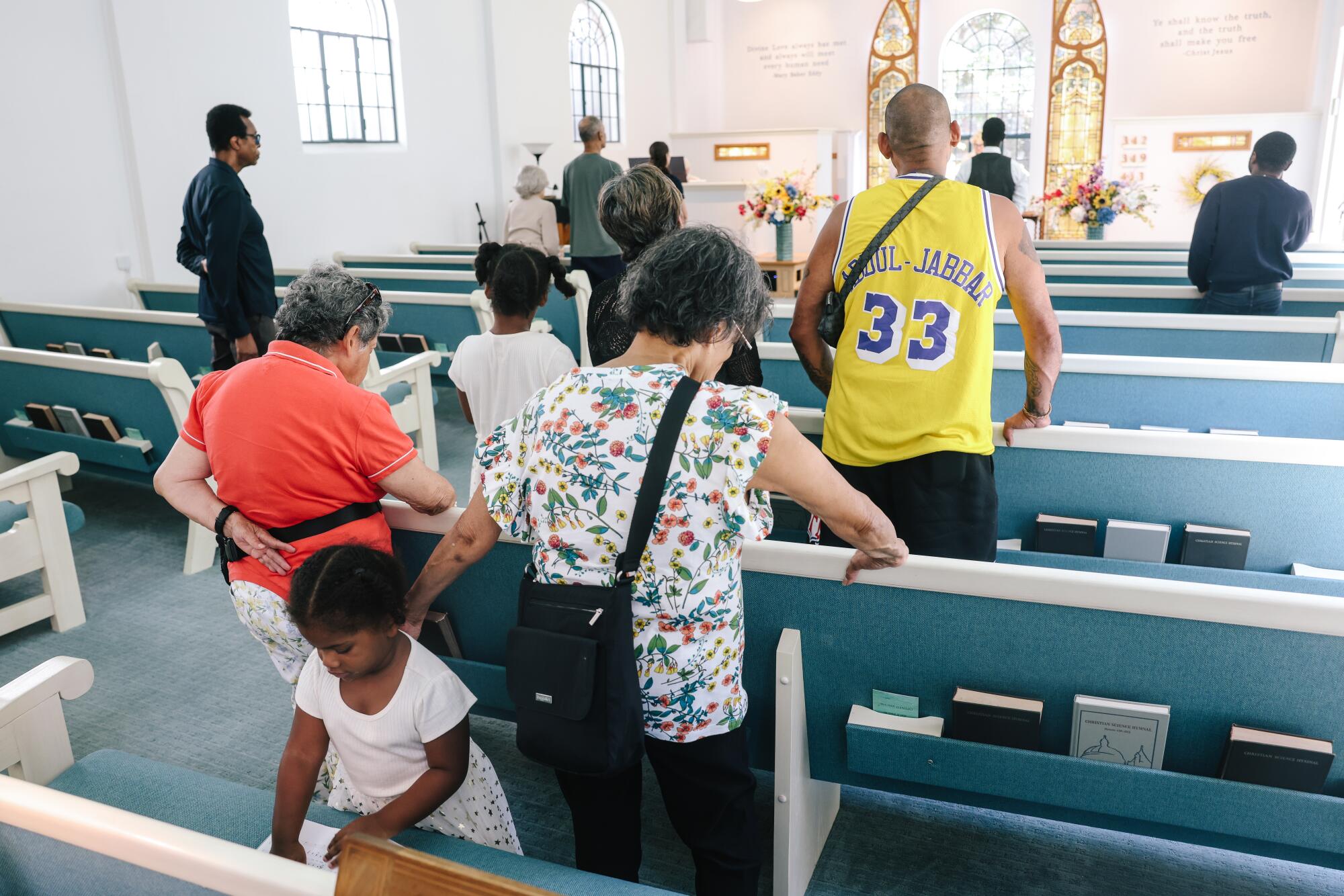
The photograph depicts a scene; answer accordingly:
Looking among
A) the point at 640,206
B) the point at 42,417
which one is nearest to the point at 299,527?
the point at 640,206

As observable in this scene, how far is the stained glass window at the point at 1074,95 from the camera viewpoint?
11.7 m

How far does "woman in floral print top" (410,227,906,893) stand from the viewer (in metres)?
1.25

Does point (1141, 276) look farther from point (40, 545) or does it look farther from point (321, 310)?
point (40, 545)

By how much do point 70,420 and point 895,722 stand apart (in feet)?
11.1

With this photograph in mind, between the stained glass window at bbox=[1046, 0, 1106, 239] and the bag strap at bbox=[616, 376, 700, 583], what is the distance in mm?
11708

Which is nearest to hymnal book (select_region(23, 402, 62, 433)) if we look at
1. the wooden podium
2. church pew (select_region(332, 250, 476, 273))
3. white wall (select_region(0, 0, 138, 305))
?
white wall (select_region(0, 0, 138, 305))

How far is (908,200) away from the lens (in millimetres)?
1875

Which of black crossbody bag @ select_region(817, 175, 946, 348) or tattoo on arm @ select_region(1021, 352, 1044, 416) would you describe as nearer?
black crossbody bag @ select_region(817, 175, 946, 348)

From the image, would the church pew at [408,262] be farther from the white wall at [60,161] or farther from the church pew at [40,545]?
the church pew at [40,545]

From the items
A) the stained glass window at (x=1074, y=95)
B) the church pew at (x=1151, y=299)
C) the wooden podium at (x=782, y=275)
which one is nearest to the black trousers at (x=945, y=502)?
the church pew at (x=1151, y=299)

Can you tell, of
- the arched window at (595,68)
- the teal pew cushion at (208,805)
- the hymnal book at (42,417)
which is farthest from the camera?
the arched window at (595,68)

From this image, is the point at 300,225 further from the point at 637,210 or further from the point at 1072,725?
the point at 1072,725

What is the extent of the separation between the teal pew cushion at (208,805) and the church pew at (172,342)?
2.41 m

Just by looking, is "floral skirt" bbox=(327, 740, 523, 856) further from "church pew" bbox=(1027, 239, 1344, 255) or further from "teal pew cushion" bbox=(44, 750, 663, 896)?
"church pew" bbox=(1027, 239, 1344, 255)
